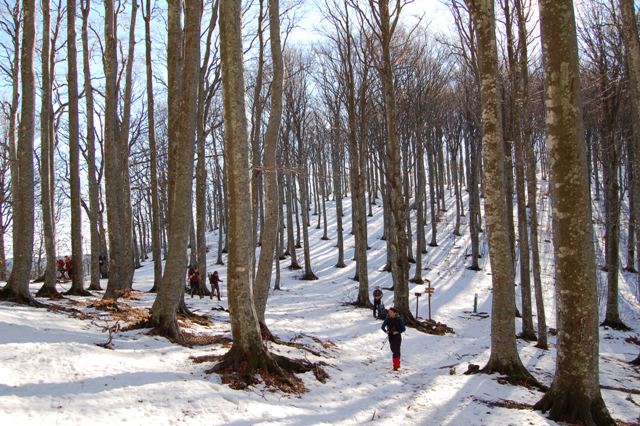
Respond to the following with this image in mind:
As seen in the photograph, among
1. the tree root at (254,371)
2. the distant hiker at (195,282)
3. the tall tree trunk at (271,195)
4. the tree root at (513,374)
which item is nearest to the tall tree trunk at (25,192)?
the tall tree trunk at (271,195)

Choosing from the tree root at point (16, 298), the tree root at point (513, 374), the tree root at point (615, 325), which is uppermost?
the tree root at point (16, 298)

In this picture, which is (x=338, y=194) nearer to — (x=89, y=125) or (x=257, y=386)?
(x=89, y=125)

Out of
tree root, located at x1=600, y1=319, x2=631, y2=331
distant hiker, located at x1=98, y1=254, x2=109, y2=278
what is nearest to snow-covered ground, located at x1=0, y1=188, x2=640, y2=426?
tree root, located at x1=600, y1=319, x2=631, y2=331

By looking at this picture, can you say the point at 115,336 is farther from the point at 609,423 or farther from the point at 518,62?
the point at 518,62

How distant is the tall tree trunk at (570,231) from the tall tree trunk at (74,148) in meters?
12.2

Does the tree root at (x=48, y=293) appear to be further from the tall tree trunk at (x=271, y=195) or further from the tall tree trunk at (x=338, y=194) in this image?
the tall tree trunk at (x=338, y=194)

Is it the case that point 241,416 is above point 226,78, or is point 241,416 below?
below

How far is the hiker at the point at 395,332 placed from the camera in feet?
29.6

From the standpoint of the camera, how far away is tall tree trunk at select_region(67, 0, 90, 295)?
12.5 metres

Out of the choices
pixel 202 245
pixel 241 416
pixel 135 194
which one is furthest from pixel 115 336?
pixel 135 194

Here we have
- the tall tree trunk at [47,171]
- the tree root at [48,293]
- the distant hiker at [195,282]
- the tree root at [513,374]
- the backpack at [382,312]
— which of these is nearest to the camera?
the tree root at [513,374]

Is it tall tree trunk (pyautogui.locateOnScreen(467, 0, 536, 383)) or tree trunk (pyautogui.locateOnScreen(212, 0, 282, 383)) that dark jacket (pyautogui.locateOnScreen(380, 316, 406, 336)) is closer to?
tall tree trunk (pyautogui.locateOnScreen(467, 0, 536, 383))

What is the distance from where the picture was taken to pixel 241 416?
16.0 feet

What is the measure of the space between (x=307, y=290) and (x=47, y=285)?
11.7m
